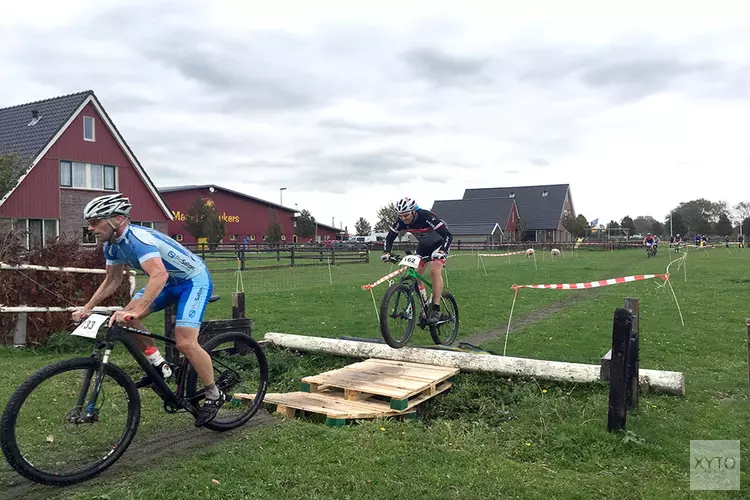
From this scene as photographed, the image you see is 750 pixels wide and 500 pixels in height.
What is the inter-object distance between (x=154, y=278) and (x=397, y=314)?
12.8 feet

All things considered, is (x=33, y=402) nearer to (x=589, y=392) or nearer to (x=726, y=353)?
(x=589, y=392)

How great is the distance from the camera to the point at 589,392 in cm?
604

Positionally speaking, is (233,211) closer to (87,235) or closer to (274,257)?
(274,257)

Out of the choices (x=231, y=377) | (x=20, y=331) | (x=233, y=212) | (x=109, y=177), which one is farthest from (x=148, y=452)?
(x=233, y=212)

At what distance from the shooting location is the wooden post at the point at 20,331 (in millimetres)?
8703

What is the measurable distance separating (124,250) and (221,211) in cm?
6209

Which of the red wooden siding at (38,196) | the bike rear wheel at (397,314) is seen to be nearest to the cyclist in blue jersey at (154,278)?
the bike rear wheel at (397,314)

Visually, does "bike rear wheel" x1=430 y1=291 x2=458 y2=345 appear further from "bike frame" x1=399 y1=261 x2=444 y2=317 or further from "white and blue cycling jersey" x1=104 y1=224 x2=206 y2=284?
"white and blue cycling jersey" x1=104 y1=224 x2=206 y2=284

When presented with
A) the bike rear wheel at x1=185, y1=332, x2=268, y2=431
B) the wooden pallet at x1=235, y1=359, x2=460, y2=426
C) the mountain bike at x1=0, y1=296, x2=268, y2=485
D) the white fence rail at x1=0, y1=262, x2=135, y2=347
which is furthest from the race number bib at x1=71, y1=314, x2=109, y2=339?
the white fence rail at x1=0, y1=262, x2=135, y2=347

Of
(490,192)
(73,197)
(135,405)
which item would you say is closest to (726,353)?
(135,405)

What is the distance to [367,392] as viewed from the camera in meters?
5.98

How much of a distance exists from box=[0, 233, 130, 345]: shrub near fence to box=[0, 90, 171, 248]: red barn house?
20220mm

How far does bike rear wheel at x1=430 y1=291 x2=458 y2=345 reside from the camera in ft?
27.4

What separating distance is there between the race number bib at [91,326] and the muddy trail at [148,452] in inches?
40.0
